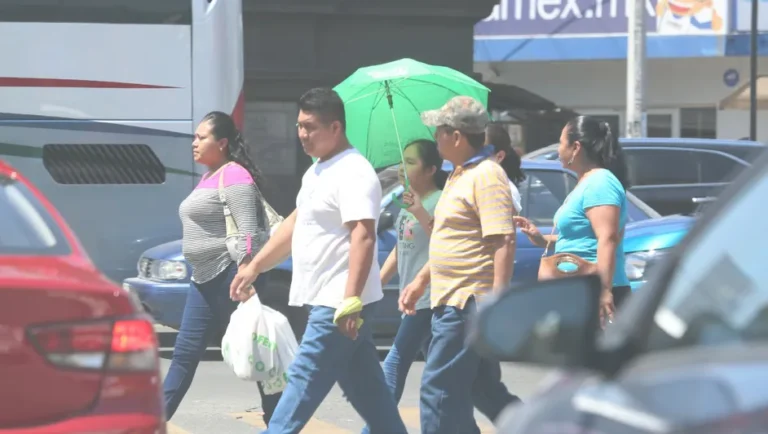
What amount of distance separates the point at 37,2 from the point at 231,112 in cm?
177

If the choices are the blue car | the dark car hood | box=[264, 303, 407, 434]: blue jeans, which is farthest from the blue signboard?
box=[264, 303, 407, 434]: blue jeans

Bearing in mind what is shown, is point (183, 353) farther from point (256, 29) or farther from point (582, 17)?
point (582, 17)

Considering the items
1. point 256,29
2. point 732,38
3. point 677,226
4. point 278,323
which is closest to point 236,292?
point 278,323

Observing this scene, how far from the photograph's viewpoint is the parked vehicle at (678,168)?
13734 mm

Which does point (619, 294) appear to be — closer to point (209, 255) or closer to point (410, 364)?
point (410, 364)

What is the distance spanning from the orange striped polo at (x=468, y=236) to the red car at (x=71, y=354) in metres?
1.97

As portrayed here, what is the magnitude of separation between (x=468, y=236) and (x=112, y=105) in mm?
6189

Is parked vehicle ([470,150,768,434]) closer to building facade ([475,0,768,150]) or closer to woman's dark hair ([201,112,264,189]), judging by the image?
woman's dark hair ([201,112,264,189])

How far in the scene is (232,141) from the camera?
7.14 metres

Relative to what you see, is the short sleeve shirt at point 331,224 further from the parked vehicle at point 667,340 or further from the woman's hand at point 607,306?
the parked vehicle at point 667,340

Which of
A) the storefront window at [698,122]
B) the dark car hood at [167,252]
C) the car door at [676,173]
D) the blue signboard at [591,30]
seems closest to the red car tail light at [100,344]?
the dark car hood at [167,252]

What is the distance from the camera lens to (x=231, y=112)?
11664 millimetres

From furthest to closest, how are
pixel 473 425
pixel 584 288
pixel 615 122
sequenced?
pixel 615 122 → pixel 473 425 → pixel 584 288

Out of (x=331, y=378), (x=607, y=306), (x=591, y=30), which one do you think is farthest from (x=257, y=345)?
(x=591, y=30)
